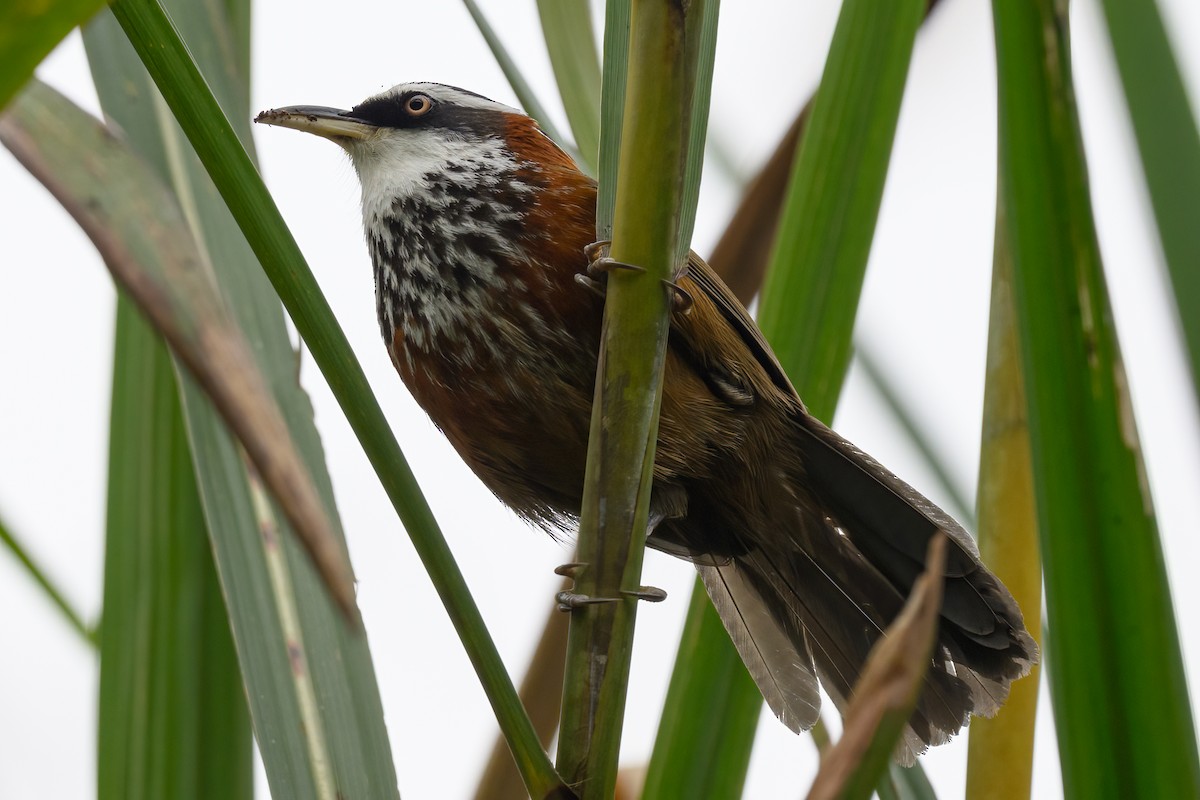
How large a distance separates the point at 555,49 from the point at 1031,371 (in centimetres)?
80

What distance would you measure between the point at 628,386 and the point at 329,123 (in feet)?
4.03

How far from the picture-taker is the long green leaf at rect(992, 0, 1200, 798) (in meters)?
0.80

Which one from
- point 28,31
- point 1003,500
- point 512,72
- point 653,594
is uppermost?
point 512,72

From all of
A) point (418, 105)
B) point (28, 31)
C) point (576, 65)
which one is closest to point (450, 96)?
point (418, 105)

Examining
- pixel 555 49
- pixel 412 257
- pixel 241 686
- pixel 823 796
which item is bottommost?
pixel 241 686

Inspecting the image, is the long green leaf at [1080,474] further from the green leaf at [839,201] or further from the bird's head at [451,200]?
the bird's head at [451,200]

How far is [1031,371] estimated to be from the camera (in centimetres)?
86

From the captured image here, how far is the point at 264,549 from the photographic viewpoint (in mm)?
1051

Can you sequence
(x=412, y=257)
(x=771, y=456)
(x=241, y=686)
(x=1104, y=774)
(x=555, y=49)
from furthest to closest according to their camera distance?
1. (x=771, y=456)
2. (x=412, y=257)
3. (x=555, y=49)
4. (x=241, y=686)
5. (x=1104, y=774)

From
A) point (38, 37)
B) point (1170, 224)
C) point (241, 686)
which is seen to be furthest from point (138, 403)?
point (1170, 224)

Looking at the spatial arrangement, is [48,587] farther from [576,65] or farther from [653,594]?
[576,65]

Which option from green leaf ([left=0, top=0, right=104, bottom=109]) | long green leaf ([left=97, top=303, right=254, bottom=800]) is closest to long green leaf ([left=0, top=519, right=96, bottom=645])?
long green leaf ([left=97, top=303, right=254, bottom=800])

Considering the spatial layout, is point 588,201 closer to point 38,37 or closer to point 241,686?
point 241,686

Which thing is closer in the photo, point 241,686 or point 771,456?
point 241,686
